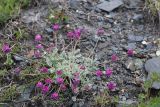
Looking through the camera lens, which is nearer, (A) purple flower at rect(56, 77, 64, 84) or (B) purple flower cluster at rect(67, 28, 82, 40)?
(A) purple flower at rect(56, 77, 64, 84)

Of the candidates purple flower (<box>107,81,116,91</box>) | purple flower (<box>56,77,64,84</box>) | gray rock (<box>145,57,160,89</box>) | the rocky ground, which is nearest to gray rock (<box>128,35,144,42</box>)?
the rocky ground

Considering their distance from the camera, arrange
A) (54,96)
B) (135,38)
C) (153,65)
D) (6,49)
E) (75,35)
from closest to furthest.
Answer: (54,96) → (6,49) → (153,65) → (75,35) → (135,38)

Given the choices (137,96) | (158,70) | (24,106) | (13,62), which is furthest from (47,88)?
(158,70)

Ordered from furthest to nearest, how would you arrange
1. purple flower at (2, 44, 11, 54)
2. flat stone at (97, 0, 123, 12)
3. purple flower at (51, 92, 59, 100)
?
1. flat stone at (97, 0, 123, 12)
2. purple flower at (2, 44, 11, 54)
3. purple flower at (51, 92, 59, 100)

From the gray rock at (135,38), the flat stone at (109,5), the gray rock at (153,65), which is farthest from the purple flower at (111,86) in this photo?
the flat stone at (109,5)

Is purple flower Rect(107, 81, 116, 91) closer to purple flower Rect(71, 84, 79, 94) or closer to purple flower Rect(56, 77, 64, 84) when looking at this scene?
purple flower Rect(71, 84, 79, 94)

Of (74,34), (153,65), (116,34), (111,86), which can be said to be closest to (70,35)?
(74,34)

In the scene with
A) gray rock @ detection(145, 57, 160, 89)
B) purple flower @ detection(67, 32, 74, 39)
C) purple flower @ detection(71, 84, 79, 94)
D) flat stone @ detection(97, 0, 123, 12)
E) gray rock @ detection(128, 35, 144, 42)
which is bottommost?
purple flower @ detection(71, 84, 79, 94)

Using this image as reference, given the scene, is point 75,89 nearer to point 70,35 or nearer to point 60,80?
point 60,80

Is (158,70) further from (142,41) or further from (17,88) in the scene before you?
(17,88)
